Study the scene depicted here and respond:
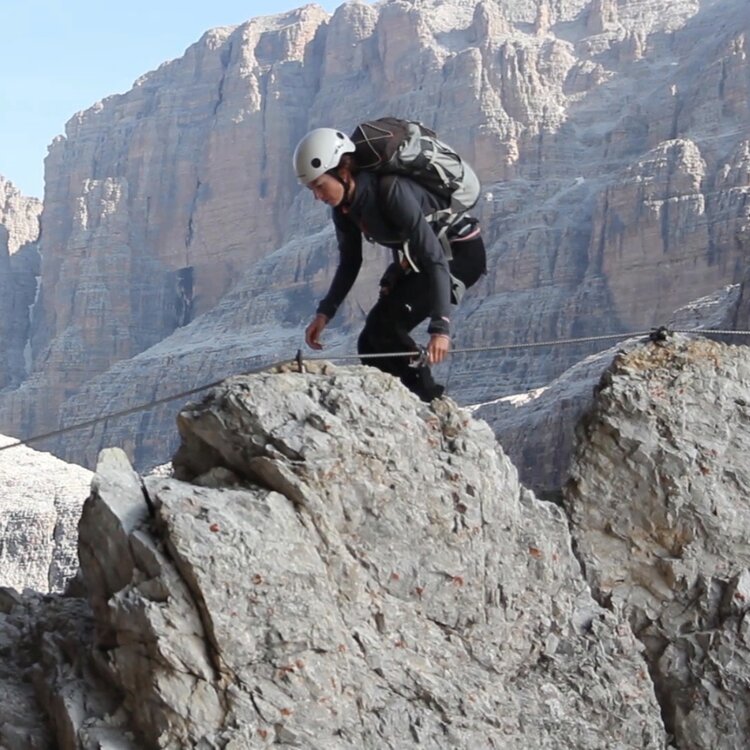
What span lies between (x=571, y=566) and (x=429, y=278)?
1678 mm

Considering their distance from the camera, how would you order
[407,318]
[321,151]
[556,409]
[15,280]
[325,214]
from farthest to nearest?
[15,280] < [325,214] < [556,409] < [407,318] < [321,151]

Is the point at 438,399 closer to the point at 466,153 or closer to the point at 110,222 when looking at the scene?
the point at 466,153

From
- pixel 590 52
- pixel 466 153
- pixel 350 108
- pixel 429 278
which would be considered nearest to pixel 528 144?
pixel 466 153

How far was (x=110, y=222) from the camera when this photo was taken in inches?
6004

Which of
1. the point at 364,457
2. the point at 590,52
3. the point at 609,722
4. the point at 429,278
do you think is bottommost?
the point at 609,722

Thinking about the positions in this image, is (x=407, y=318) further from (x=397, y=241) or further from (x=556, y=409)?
(x=556, y=409)

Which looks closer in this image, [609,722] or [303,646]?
[303,646]

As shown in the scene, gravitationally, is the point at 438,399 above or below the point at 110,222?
below

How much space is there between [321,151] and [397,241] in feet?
2.15

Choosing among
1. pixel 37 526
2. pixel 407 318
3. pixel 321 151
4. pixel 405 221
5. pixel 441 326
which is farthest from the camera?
pixel 37 526

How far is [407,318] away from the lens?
30.0 ft

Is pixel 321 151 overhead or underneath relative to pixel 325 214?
underneath

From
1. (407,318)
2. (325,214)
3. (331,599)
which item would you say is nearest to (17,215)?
(325,214)

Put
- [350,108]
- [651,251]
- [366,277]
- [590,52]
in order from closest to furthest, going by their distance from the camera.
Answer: [651,251] < [366,277] < [590,52] < [350,108]
